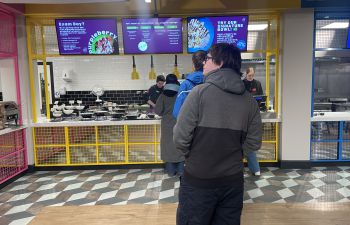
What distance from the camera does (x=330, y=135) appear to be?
549cm

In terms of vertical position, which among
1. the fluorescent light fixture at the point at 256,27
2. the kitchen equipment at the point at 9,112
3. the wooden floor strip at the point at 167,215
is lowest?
the wooden floor strip at the point at 167,215

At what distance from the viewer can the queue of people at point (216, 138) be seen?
1.79m

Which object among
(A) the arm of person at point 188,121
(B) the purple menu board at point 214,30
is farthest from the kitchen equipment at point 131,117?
(A) the arm of person at point 188,121

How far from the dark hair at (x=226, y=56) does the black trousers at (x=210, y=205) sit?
2.30ft

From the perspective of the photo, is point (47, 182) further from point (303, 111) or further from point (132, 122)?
point (303, 111)

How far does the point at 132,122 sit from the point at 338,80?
241 inches

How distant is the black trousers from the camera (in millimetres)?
1867

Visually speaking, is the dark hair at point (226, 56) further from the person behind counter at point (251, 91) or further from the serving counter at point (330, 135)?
the serving counter at point (330, 135)

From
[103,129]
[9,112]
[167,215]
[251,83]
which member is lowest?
[167,215]

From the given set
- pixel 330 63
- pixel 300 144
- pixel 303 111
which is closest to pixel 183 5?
pixel 303 111

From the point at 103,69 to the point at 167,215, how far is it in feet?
21.7

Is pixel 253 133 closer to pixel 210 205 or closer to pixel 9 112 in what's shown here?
pixel 210 205

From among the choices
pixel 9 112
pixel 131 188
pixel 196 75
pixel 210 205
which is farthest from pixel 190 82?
pixel 9 112

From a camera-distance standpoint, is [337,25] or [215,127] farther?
[337,25]
